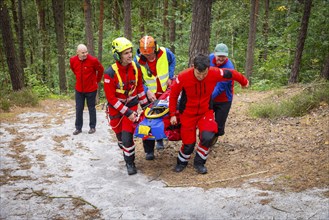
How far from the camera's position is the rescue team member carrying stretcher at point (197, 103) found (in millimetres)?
5090

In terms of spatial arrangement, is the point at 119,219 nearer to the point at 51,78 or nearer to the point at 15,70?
the point at 15,70

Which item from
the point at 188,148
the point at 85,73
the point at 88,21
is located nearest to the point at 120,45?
the point at 188,148

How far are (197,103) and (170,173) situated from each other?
4.43ft

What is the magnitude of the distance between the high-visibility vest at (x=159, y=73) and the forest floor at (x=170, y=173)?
58.8 inches

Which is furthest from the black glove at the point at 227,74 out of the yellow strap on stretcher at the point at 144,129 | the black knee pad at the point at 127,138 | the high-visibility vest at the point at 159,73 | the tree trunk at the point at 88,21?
A: the tree trunk at the point at 88,21

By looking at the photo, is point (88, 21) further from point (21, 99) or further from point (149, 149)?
point (149, 149)

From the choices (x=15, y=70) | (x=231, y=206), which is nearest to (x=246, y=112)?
(x=231, y=206)

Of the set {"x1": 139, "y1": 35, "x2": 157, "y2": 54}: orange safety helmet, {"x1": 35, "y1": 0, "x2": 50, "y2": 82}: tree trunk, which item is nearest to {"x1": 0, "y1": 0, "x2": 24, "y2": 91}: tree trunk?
{"x1": 139, "y1": 35, "x2": 157, "y2": 54}: orange safety helmet

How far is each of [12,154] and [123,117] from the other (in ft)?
9.64

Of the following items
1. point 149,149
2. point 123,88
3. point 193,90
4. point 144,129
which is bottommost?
point 149,149

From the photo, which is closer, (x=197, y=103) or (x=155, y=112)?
(x=197, y=103)

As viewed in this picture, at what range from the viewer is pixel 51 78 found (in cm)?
2514

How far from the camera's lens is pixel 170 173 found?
564cm

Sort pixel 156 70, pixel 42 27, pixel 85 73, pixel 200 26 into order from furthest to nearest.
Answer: pixel 42 27
pixel 85 73
pixel 200 26
pixel 156 70
